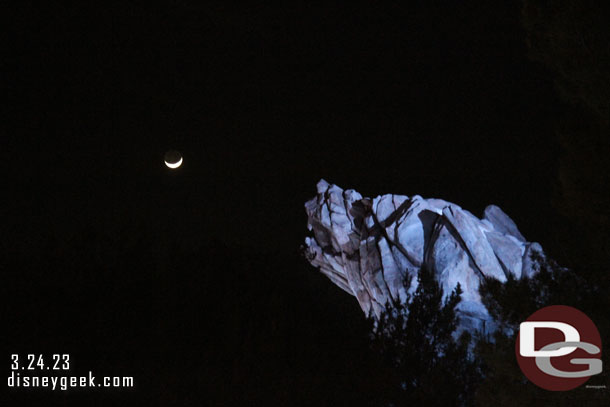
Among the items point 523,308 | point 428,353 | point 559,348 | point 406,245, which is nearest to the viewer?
point 523,308

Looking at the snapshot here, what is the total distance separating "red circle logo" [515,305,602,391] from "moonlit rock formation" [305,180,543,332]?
7221mm

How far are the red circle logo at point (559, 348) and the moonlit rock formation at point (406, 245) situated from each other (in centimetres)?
722

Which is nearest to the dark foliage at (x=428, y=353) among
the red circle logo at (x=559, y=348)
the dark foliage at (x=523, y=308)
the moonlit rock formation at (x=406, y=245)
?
the dark foliage at (x=523, y=308)

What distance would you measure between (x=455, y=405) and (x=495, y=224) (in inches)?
389

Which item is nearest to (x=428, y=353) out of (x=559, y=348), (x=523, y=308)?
(x=559, y=348)

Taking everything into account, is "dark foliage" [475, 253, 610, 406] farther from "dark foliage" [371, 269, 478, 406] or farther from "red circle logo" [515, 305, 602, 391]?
"dark foliage" [371, 269, 478, 406]

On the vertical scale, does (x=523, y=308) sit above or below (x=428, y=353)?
below

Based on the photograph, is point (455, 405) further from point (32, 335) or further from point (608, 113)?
point (32, 335)

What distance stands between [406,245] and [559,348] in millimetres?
10153

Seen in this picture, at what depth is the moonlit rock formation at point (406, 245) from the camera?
15.1 m

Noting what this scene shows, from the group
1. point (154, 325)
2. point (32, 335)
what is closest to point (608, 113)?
point (154, 325)

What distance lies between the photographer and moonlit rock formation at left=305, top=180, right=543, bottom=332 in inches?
596

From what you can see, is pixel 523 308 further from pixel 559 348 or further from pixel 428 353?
pixel 428 353

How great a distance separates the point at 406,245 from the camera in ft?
53.9
